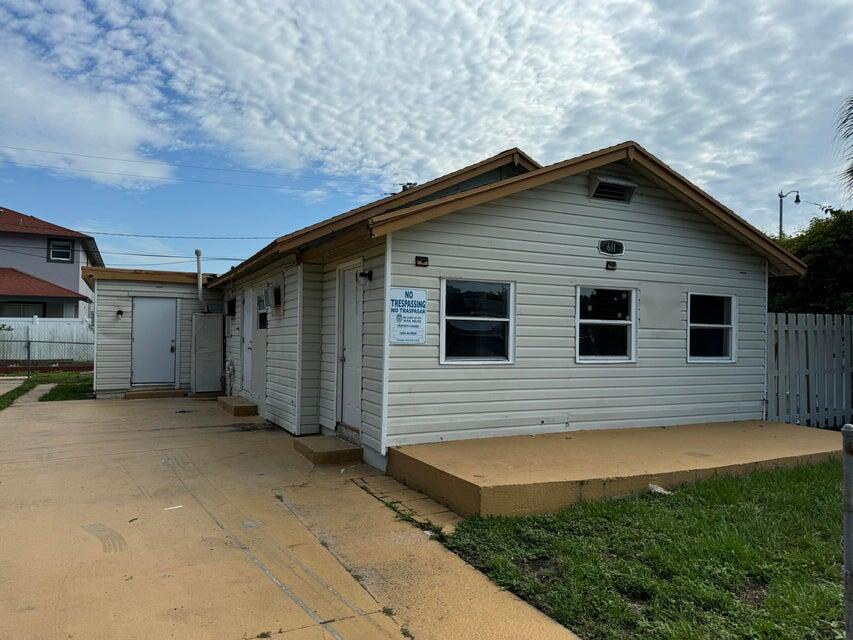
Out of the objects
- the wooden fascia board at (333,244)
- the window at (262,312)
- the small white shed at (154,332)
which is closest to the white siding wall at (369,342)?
the wooden fascia board at (333,244)

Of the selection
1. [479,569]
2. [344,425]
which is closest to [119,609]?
[479,569]

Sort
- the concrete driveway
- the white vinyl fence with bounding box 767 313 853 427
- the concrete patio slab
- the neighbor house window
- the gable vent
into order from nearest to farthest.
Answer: the concrete driveway < the concrete patio slab < the gable vent < the white vinyl fence with bounding box 767 313 853 427 < the neighbor house window

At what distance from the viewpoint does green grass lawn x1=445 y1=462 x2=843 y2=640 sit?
10.7ft

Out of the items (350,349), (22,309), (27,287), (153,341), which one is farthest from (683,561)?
(22,309)

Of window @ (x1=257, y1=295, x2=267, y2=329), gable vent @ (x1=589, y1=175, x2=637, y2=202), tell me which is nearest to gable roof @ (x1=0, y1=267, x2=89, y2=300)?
window @ (x1=257, y1=295, x2=267, y2=329)

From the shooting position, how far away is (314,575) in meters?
4.05

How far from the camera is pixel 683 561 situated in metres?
3.93

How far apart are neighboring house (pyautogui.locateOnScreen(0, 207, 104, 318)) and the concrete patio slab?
88.0 feet

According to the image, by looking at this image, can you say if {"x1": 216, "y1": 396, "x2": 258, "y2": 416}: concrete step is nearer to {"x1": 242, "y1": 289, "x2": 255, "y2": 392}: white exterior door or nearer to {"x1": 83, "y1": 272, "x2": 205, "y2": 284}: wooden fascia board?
{"x1": 242, "y1": 289, "x2": 255, "y2": 392}: white exterior door

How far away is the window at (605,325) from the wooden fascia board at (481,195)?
62.3 inches

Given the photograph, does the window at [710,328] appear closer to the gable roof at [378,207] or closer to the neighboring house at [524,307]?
the neighboring house at [524,307]

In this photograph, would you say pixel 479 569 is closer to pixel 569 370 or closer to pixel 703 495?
pixel 703 495

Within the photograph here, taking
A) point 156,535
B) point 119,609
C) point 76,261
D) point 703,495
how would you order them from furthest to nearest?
point 76,261 → point 703,495 → point 156,535 → point 119,609

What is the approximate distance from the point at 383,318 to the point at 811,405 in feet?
25.5
